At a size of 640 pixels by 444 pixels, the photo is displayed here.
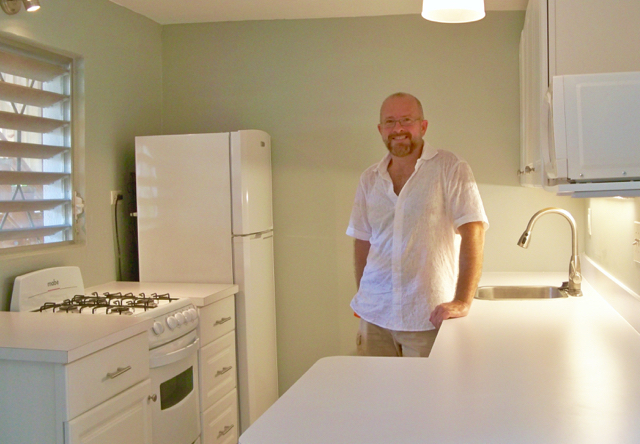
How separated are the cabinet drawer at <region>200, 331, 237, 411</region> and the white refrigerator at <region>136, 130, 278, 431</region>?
0.09 m

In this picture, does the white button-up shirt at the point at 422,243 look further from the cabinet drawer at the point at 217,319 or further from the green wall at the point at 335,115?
the green wall at the point at 335,115

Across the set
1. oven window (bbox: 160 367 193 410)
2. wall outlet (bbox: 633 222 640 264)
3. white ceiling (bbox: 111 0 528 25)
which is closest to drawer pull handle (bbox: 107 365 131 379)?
oven window (bbox: 160 367 193 410)

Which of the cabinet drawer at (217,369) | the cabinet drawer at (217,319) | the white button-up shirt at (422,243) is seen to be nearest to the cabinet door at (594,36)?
the white button-up shirt at (422,243)

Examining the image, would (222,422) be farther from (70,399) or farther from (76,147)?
(76,147)

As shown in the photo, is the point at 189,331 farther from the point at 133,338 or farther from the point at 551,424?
the point at 551,424

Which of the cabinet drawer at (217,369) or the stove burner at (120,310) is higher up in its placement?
the stove burner at (120,310)

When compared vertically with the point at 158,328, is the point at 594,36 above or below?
above

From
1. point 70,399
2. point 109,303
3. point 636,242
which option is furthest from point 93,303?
point 636,242

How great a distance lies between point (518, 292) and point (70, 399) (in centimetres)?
199

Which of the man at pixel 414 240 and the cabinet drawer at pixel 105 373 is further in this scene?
the man at pixel 414 240

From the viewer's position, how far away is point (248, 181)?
11.2 feet

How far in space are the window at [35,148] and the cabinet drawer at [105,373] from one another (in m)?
0.86

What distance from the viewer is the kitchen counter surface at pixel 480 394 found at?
116cm

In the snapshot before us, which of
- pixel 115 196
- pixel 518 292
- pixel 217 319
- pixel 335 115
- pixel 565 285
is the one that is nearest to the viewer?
pixel 565 285
